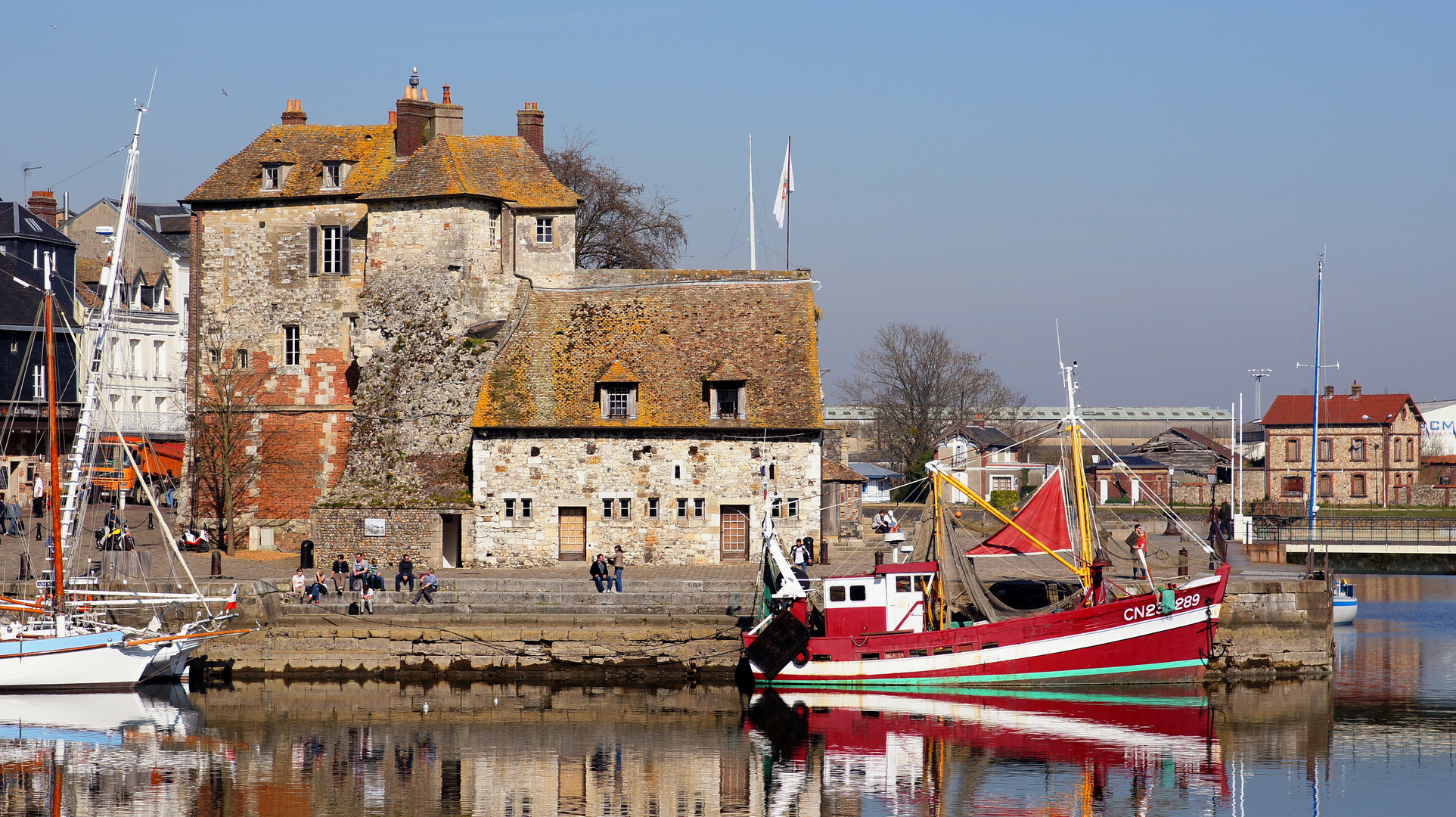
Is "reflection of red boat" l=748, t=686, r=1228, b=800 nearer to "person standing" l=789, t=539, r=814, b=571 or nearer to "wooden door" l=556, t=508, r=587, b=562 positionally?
"person standing" l=789, t=539, r=814, b=571

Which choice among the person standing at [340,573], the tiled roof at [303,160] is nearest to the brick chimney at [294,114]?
the tiled roof at [303,160]

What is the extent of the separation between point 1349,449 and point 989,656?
63.4 m

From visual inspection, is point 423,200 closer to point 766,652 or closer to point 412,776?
point 766,652

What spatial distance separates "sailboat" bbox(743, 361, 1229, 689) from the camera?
34.4 m

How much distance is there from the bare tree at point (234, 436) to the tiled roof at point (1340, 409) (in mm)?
64636

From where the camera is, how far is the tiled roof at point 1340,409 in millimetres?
89062

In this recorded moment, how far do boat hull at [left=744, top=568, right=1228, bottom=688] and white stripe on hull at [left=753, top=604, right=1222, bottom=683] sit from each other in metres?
0.02

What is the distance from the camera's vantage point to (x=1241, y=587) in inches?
1398

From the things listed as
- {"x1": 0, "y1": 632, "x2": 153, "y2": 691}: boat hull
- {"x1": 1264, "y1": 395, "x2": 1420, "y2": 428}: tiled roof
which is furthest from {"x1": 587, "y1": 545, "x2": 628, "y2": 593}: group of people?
{"x1": 1264, "y1": 395, "x2": 1420, "y2": 428}: tiled roof

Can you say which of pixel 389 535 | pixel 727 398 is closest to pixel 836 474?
pixel 727 398

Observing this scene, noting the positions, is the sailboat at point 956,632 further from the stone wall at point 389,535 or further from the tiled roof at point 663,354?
the stone wall at point 389,535

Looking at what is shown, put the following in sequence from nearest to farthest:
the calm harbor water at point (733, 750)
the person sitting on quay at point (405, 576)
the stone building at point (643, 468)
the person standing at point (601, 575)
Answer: the calm harbor water at point (733, 750)
the person standing at point (601, 575)
the person sitting on quay at point (405, 576)
the stone building at point (643, 468)

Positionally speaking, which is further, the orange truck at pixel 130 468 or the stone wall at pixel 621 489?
the stone wall at pixel 621 489

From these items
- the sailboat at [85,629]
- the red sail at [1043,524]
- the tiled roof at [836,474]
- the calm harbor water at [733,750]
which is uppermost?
the tiled roof at [836,474]
